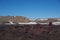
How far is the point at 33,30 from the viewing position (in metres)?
3.55

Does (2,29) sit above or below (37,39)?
above

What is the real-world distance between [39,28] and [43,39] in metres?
0.27

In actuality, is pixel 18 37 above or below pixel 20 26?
below

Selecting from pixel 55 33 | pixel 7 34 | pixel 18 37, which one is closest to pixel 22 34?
pixel 18 37

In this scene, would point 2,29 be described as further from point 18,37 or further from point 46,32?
point 46,32

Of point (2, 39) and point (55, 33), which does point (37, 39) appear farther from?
point (2, 39)

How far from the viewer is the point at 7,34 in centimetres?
362

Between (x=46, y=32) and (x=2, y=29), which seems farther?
(x=2, y=29)

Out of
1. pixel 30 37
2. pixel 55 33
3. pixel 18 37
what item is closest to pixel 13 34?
pixel 18 37

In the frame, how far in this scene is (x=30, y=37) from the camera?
358 centimetres

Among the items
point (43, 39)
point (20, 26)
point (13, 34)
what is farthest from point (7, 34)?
point (43, 39)

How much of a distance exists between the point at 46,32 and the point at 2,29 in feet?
3.48

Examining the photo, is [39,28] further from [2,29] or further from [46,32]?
[2,29]

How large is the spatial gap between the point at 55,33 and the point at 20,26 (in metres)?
0.85
